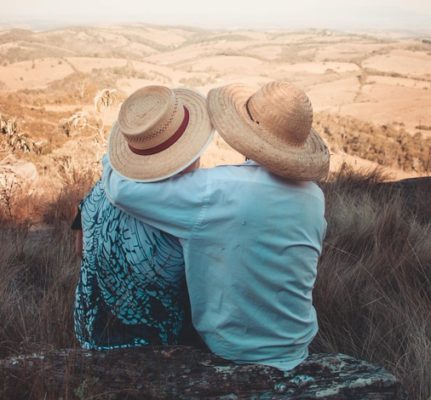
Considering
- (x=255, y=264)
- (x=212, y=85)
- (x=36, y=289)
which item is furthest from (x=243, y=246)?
(x=212, y=85)

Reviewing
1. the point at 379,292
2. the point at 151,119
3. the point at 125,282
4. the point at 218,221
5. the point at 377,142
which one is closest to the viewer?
the point at 218,221

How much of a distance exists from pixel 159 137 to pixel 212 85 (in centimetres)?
3152

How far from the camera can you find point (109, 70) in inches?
1305

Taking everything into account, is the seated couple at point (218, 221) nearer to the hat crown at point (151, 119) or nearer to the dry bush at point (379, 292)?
the hat crown at point (151, 119)

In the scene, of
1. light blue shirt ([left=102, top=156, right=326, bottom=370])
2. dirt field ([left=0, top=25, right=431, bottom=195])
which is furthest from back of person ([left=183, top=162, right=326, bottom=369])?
dirt field ([left=0, top=25, right=431, bottom=195])

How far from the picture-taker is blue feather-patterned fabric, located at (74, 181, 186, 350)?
5.21ft

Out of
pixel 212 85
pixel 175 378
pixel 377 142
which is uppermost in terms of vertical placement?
pixel 212 85

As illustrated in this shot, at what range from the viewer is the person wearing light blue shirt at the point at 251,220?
1.45 metres

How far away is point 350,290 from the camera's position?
2.63 meters

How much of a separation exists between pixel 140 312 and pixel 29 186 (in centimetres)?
408

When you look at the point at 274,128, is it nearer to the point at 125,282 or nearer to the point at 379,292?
the point at 125,282

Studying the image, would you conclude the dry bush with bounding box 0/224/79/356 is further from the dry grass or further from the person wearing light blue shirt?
the person wearing light blue shirt

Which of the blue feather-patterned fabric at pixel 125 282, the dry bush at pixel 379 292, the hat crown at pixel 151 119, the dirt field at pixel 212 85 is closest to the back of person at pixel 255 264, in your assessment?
the blue feather-patterned fabric at pixel 125 282

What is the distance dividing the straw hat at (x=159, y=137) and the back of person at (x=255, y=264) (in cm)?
14
